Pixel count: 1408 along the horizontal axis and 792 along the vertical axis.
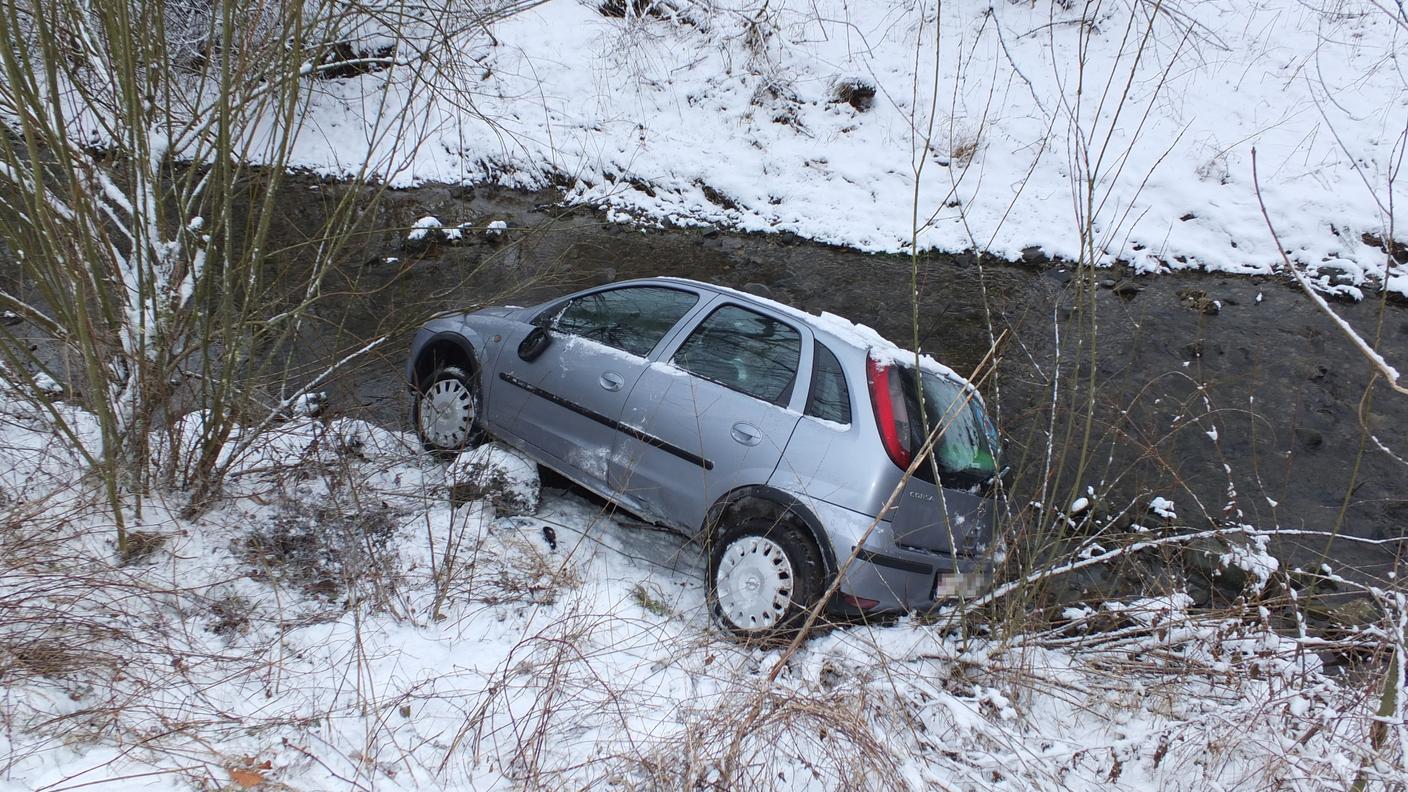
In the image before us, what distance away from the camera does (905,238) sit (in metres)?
10.3

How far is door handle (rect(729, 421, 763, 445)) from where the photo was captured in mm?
4121

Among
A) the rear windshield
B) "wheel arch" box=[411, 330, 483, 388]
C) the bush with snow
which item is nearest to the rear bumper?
the rear windshield

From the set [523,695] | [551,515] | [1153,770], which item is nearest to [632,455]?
[551,515]

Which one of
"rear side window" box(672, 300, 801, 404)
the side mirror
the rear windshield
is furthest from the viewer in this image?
the side mirror

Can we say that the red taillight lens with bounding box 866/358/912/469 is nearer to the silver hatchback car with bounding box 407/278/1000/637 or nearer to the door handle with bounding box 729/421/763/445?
the silver hatchback car with bounding box 407/278/1000/637

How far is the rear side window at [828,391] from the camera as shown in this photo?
13.2 ft

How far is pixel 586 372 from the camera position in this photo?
481 centimetres

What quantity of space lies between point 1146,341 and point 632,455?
225 inches

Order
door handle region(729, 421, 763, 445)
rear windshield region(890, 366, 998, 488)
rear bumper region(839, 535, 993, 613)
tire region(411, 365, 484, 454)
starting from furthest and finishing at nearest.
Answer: tire region(411, 365, 484, 454)
door handle region(729, 421, 763, 445)
rear windshield region(890, 366, 998, 488)
rear bumper region(839, 535, 993, 613)

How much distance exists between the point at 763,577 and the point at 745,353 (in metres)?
1.13

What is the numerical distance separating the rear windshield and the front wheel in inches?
103

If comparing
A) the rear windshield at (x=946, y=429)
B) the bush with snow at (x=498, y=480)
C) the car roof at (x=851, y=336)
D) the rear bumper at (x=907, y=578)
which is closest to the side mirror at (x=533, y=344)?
the bush with snow at (x=498, y=480)

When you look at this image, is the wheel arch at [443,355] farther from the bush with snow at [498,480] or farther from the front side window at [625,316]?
the bush with snow at [498,480]

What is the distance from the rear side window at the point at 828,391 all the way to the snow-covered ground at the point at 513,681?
97 cm
